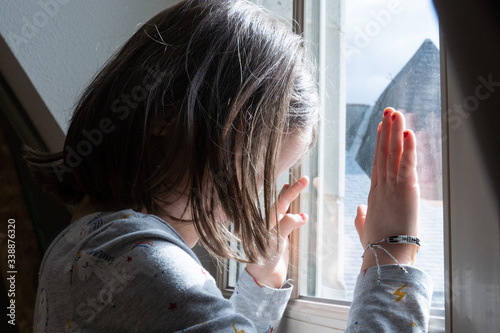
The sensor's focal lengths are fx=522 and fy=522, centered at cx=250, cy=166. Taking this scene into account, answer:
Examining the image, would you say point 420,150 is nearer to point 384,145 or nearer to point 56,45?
point 384,145

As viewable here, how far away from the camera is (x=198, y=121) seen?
63 centimetres

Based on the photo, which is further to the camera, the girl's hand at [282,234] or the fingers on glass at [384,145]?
the girl's hand at [282,234]

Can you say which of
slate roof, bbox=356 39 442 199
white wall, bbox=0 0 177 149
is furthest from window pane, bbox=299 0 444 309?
white wall, bbox=0 0 177 149

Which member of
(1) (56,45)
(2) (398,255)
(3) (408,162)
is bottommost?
(2) (398,255)

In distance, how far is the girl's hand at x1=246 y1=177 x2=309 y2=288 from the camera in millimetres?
826

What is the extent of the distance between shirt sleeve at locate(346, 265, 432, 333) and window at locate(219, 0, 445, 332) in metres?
0.06

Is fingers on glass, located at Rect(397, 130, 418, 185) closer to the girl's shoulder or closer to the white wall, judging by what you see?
the girl's shoulder

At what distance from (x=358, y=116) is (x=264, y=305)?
333 mm

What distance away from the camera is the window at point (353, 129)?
0.66m

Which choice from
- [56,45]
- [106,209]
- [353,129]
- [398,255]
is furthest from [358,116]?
[56,45]

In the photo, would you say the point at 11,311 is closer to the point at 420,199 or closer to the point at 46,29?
the point at 46,29

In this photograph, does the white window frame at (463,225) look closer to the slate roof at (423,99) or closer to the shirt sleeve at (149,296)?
the slate roof at (423,99)

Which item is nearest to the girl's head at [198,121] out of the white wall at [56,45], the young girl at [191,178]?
the young girl at [191,178]

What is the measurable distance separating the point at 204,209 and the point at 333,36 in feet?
1.32
